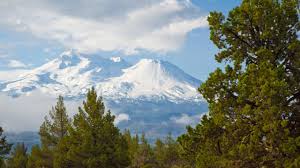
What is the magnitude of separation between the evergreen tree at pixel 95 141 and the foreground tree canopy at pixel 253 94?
21705mm

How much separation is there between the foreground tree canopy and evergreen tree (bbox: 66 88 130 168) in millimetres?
21705

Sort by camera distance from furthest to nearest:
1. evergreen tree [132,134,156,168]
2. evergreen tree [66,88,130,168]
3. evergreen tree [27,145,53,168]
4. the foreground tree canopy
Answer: evergreen tree [132,134,156,168], evergreen tree [27,145,53,168], evergreen tree [66,88,130,168], the foreground tree canopy

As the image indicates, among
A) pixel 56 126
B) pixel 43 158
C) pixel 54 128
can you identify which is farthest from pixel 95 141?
pixel 43 158

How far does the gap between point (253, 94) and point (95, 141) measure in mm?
27205

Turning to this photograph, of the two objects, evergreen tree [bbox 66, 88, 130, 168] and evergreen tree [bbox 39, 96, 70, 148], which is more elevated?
evergreen tree [bbox 39, 96, 70, 148]

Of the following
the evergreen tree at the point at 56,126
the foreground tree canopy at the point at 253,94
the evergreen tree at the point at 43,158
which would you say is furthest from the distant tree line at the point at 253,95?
the evergreen tree at the point at 43,158

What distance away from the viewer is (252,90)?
739 inches

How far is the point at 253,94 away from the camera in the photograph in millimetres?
18375

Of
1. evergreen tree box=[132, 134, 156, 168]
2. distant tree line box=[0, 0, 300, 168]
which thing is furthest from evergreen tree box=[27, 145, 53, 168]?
distant tree line box=[0, 0, 300, 168]

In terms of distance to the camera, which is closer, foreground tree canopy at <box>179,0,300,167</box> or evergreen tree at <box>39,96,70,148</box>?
foreground tree canopy at <box>179,0,300,167</box>

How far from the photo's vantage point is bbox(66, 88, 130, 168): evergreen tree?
42.0 metres

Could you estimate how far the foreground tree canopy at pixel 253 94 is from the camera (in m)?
17.9

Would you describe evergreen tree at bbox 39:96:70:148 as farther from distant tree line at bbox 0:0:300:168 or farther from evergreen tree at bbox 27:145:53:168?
distant tree line at bbox 0:0:300:168

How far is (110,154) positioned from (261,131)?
2589 cm
